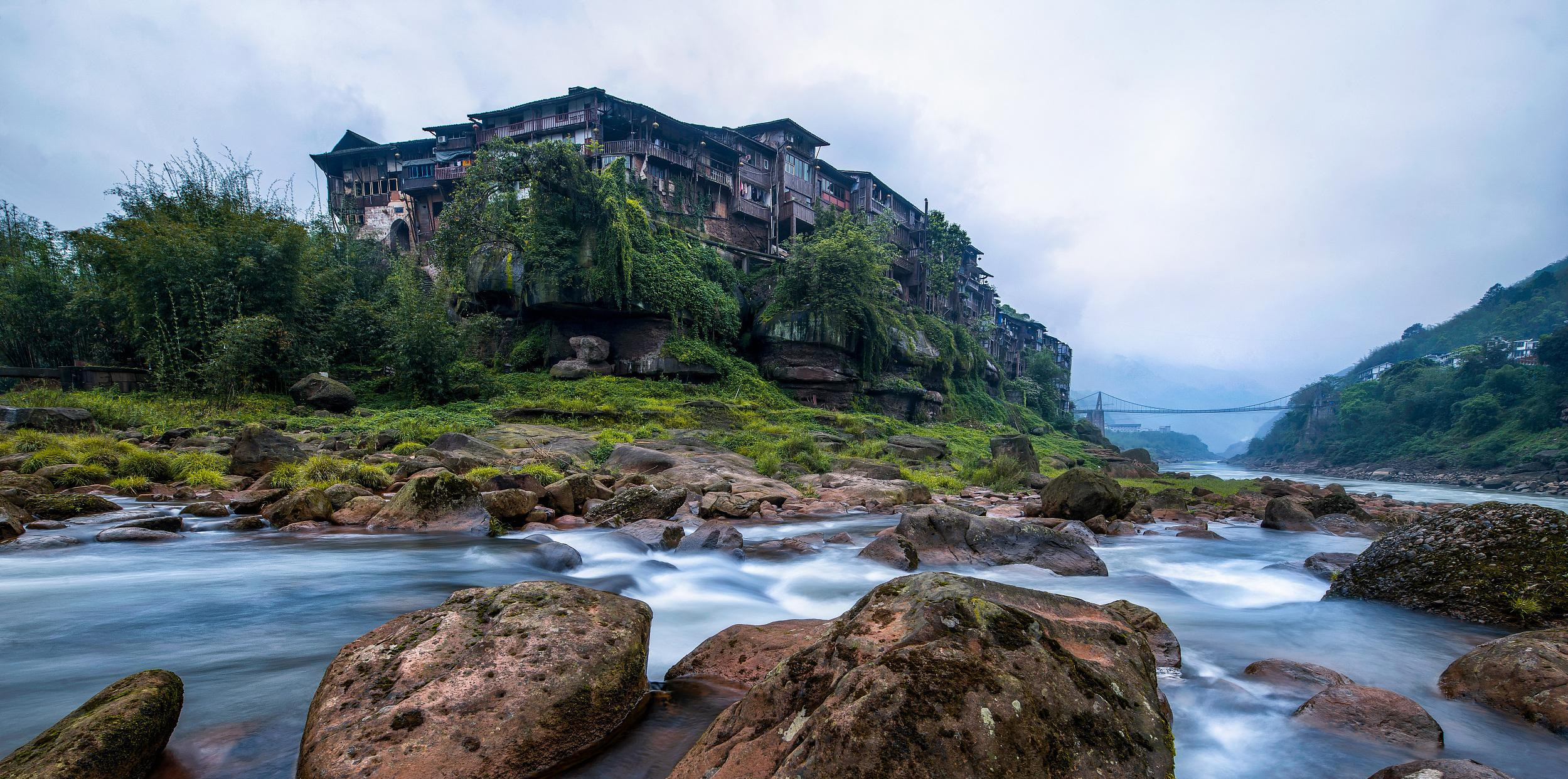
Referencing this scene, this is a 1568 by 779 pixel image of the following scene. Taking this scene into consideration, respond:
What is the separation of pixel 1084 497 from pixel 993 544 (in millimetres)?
3719

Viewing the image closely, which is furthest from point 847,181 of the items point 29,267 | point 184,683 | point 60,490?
point 184,683

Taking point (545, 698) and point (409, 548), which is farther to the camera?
point (409, 548)

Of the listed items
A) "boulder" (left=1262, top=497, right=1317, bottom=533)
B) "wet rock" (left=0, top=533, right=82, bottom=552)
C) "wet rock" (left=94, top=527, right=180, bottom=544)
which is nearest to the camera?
"wet rock" (left=0, top=533, right=82, bottom=552)

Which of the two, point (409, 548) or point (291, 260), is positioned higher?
point (291, 260)

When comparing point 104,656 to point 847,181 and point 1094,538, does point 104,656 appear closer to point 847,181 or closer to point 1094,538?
point 1094,538

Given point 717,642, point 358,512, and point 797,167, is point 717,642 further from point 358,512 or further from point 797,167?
point 797,167

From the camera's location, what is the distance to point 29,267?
2186 centimetres

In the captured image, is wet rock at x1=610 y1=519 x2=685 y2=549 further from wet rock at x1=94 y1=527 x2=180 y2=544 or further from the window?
the window

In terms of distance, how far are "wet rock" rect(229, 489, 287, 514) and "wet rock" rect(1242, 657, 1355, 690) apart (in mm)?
10248

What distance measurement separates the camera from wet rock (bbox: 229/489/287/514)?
789 centimetres

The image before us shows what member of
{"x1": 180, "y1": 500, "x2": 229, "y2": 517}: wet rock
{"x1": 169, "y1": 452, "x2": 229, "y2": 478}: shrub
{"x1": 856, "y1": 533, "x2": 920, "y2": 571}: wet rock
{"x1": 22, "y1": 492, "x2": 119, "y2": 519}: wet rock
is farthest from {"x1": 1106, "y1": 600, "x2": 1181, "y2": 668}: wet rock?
{"x1": 169, "y1": 452, "x2": 229, "y2": 478}: shrub

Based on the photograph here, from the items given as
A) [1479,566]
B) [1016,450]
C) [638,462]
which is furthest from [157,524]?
[1016,450]

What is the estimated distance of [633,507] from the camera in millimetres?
8734

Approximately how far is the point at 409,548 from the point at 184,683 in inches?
131
